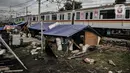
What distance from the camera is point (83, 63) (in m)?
11.3

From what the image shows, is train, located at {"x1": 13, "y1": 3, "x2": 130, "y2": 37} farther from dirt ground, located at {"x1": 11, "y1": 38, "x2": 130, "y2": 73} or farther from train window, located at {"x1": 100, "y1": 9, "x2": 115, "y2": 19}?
dirt ground, located at {"x1": 11, "y1": 38, "x2": 130, "y2": 73}

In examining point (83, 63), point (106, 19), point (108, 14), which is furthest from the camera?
point (106, 19)

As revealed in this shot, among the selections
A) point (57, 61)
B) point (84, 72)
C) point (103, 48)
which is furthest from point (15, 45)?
point (84, 72)

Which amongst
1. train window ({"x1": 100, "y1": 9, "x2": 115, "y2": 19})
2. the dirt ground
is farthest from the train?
the dirt ground

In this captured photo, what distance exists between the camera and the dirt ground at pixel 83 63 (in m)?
10.1

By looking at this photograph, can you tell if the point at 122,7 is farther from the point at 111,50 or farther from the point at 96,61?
the point at 96,61

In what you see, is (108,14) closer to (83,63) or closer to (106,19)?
(106,19)

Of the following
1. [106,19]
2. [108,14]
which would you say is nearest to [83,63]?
[106,19]

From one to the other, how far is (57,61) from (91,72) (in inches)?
122

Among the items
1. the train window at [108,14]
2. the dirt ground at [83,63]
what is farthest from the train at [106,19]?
the dirt ground at [83,63]

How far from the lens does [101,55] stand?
12711 millimetres

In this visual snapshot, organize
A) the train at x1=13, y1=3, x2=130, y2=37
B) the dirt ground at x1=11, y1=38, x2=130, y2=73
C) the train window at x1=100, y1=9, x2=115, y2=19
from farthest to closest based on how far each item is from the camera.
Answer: the train window at x1=100, y1=9, x2=115, y2=19
the train at x1=13, y1=3, x2=130, y2=37
the dirt ground at x1=11, y1=38, x2=130, y2=73

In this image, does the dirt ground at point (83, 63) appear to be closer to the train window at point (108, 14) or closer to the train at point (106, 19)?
the train at point (106, 19)

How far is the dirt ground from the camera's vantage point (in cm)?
1007
